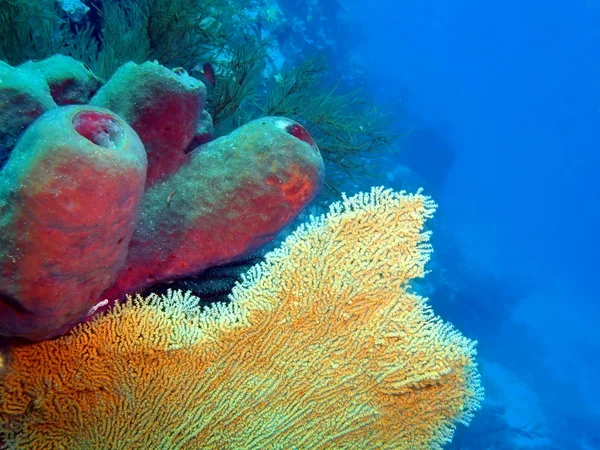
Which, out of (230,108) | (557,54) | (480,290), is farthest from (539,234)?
(230,108)

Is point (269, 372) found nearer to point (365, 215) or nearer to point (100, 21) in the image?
point (365, 215)

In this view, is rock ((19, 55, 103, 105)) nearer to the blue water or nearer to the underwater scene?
the underwater scene

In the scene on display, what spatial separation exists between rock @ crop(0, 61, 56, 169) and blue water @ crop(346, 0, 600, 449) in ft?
66.1

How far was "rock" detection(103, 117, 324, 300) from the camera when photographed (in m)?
2.16

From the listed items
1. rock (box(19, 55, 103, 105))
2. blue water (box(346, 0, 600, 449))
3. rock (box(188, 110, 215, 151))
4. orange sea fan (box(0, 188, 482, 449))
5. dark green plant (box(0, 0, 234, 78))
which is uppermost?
blue water (box(346, 0, 600, 449))

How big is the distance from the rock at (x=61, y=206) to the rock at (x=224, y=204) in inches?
17.8

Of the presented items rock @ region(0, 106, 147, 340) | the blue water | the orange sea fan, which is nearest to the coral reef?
rock @ region(0, 106, 147, 340)

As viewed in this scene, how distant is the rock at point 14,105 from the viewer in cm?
192

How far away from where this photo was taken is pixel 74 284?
1.70 meters

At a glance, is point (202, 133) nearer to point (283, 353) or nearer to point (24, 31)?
point (283, 353)

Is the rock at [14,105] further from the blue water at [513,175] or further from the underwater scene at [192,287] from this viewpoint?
the blue water at [513,175]

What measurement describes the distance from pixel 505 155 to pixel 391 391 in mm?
79453

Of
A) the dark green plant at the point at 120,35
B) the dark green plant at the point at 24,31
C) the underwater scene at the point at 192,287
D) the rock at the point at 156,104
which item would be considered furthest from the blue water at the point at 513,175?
the dark green plant at the point at 24,31

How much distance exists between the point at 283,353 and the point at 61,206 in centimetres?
140
